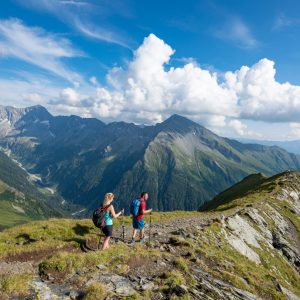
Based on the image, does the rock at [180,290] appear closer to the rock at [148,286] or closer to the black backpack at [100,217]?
the rock at [148,286]

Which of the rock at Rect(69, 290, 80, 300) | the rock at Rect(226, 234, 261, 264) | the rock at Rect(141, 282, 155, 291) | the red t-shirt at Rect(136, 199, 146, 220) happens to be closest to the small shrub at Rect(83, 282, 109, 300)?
the rock at Rect(69, 290, 80, 300)

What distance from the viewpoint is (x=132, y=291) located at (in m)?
16.8

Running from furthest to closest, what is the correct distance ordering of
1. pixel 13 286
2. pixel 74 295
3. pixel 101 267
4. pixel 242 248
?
pixel 242 248
pixel 101 267
pixel 74 295
pixel 13 286

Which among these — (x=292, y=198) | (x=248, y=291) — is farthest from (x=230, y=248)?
(x=292, y=198)

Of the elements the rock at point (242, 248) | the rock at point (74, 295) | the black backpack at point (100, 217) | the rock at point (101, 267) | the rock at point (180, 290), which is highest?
the black backpack at point (100, 217)

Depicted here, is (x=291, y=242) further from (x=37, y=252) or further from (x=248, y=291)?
(x=37, y=252)

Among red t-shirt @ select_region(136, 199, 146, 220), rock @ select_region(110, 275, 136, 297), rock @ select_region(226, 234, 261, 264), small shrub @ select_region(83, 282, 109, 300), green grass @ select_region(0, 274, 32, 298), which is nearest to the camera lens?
green grass @ select_region(0, 274, 32, 298)

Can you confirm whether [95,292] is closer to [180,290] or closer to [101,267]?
[101,267]

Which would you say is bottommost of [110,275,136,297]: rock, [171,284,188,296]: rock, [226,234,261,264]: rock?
[226,234,261,264]: rock

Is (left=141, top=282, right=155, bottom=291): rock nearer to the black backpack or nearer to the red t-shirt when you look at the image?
the black backpack

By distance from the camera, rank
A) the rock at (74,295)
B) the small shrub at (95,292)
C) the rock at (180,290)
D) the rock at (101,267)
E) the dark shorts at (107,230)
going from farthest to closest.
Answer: the dark shorts at (107,230)
the rock at (101,267)
the rock at (180,290)
the rock at (74,295)
the small shrub at (95,292)

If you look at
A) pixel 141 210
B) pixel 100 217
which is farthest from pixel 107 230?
pixel 141 210

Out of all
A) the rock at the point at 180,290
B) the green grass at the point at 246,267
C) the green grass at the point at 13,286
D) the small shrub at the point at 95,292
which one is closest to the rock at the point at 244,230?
the green grass at the point at 246,267

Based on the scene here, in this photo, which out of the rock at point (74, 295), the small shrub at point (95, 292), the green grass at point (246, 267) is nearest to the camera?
the small shrub at point (95, 292)
